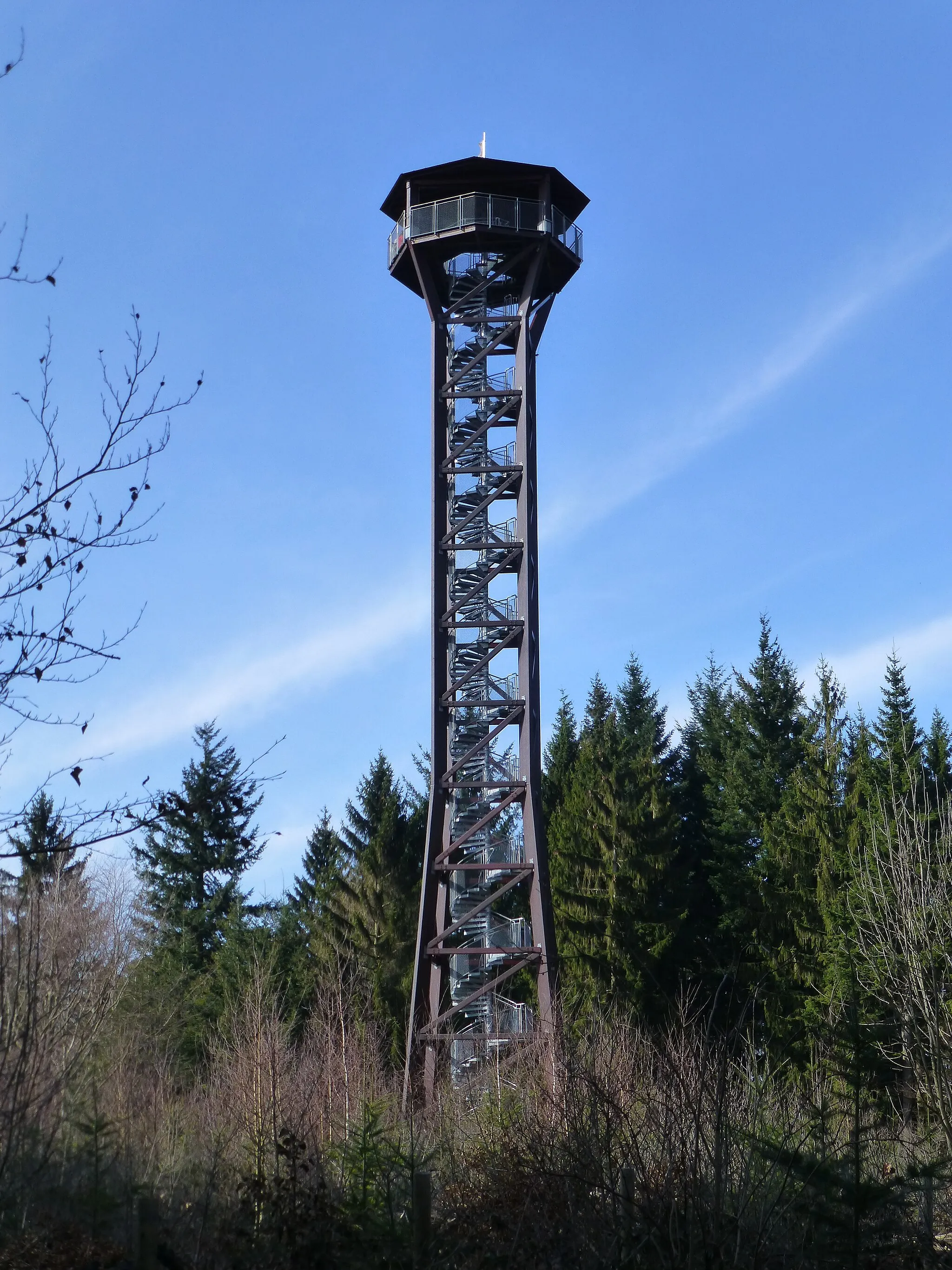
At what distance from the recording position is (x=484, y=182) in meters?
32.1

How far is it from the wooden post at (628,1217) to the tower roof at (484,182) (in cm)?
2686

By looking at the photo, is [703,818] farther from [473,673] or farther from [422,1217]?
[422,1217]

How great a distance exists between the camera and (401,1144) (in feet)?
54.6

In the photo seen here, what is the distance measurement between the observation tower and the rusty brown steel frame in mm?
40

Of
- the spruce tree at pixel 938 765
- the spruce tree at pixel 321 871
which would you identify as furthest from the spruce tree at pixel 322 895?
the spruce tree at pixel 938 765

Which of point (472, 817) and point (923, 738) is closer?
point (472, 817)

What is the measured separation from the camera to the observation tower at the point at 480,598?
28391mm

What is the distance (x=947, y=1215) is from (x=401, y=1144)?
628 centimetres

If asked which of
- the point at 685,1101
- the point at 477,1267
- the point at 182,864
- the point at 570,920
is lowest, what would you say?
the point at 477,1267

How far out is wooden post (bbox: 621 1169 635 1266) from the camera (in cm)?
815

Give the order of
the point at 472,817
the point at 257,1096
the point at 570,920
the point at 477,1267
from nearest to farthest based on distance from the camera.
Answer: the point at 477,1267 < the point at 257,1096 < the point at 472,817 < the point at 570,920

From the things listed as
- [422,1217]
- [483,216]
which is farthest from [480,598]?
[422,1217]

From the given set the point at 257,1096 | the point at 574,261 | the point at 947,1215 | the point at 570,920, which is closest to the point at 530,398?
the point at 574,261

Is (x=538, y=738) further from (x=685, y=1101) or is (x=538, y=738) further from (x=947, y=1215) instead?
(x=685, y=1101)
